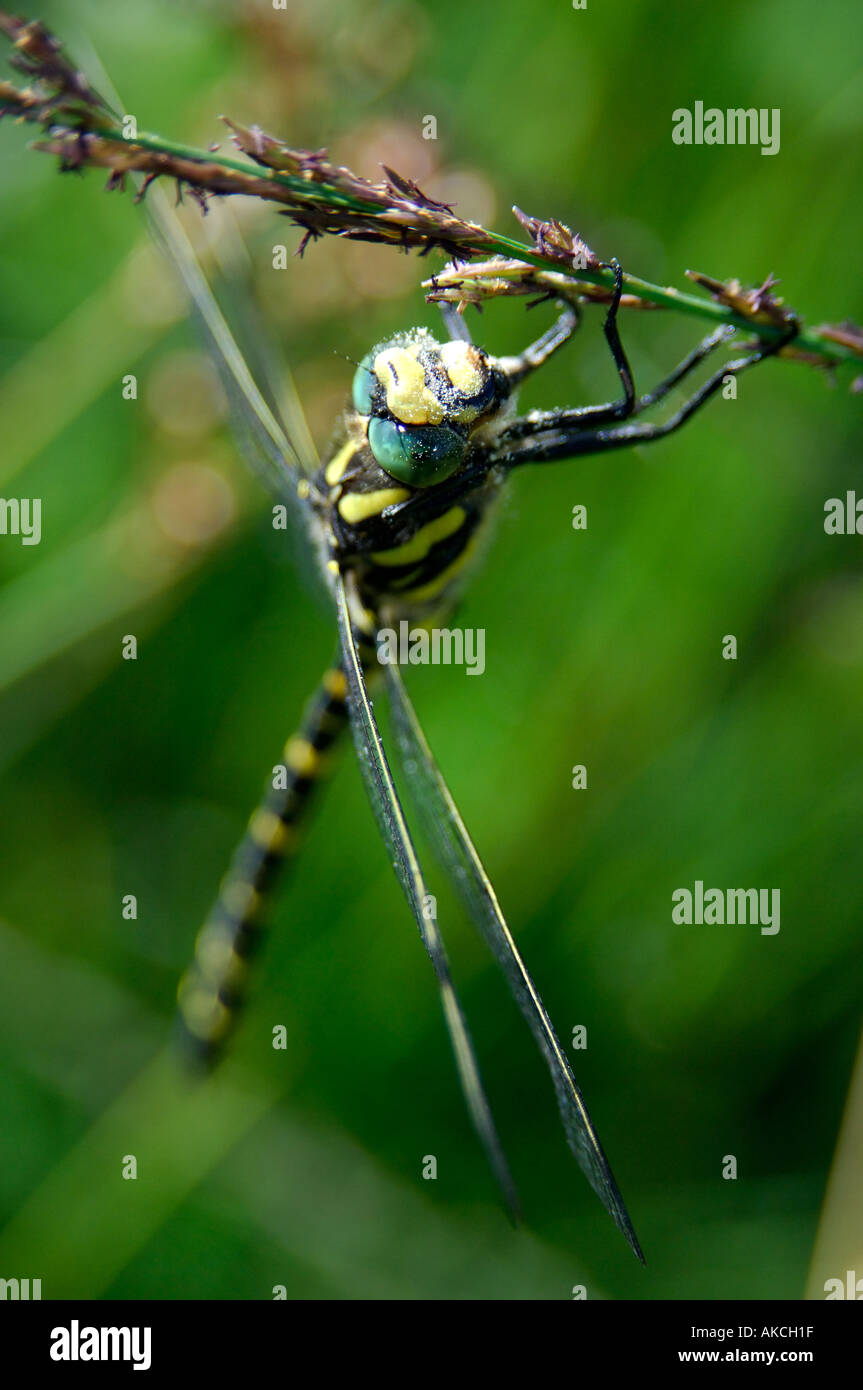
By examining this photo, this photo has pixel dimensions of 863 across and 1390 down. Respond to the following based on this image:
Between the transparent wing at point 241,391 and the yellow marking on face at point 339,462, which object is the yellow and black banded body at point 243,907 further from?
the yellow marking on face at point 339,462

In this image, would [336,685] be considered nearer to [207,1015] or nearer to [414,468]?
[414,468]

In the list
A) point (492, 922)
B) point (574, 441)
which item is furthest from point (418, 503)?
point (492, 922)

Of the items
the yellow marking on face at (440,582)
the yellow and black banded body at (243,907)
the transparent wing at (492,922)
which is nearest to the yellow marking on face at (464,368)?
the yellow marking on face at (440,582)

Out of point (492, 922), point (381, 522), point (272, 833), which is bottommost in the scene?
point (492, 922)

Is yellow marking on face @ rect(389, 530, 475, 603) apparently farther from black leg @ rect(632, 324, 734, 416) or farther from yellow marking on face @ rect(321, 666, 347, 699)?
black leg @ rect(632, 324, 734, 416)

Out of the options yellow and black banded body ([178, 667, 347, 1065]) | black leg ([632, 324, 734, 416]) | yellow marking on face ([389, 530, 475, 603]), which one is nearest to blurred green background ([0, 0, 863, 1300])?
yellow and black banded body ([178, 667, 347, 1065])
